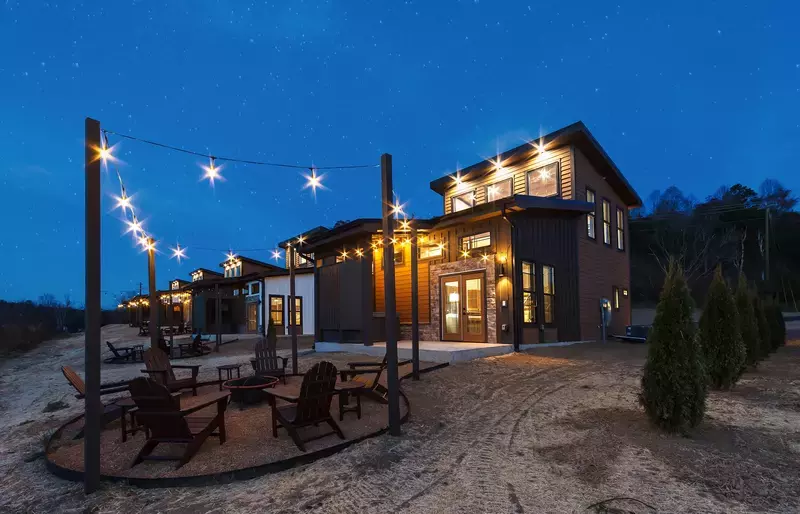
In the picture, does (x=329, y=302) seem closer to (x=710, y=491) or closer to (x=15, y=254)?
(x=710, y=491)

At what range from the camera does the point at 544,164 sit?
14828mm

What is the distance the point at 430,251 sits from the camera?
14.0 metres

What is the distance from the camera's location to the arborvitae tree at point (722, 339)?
21.5 ft

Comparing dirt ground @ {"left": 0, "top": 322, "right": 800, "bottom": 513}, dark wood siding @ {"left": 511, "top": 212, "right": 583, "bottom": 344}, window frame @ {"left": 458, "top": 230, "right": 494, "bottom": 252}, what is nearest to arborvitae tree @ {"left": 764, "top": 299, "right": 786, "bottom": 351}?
dark wood siding @ {"left": 511, "top": 212, "right": 583, "bottom": 344}

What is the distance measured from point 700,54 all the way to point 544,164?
13232cm

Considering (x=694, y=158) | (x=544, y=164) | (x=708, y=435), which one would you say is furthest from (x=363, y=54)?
(x=708, y=435)

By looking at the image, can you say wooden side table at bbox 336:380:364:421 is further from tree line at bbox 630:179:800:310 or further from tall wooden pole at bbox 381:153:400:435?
tree line at bbox 630:179:800:310

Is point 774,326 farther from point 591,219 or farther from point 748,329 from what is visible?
point 591,219

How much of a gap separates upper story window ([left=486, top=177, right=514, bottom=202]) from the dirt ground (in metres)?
9.89

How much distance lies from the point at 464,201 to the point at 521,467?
45.5 ft

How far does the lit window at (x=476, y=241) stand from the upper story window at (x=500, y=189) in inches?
131

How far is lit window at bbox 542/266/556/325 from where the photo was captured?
513 inches

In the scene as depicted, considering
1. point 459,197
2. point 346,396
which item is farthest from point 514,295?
point 346,396

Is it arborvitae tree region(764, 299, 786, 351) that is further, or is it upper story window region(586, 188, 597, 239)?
upper story window region(586, 188, 597, 239)
